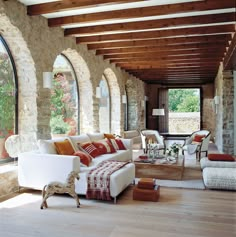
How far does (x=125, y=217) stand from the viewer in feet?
11.1

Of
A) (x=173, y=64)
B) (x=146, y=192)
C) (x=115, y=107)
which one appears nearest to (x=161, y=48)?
(x=173, y=64)

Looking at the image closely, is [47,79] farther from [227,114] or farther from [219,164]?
[227,114]

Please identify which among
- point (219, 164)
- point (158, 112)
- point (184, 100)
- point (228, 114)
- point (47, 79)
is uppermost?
point (184, 100)

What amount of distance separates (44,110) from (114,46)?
2.61 metres

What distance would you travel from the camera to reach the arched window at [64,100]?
21.4 ft

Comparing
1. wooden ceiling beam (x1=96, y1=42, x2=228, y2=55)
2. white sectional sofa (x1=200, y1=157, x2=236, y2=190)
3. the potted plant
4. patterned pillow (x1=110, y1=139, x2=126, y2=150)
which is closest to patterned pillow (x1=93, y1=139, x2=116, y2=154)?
patterned pillow (x1=110, y1=139, x2=126, y2=150)

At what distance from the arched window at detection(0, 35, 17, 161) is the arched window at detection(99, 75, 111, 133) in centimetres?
415

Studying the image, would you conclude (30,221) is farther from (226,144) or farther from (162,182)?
(226,144)

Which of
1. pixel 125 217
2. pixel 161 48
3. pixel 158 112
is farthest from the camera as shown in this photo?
pixel 158 112

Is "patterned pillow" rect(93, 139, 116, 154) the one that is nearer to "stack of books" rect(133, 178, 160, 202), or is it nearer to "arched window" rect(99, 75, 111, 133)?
"stack of books" rect(133, 178, 160, 202)

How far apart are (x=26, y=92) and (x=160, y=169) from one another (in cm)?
286

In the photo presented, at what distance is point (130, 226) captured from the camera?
3.11 meters

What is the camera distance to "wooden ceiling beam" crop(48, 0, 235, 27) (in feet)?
13.8

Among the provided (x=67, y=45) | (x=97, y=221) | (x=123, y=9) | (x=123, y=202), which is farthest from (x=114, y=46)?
(x=97, y=221)
